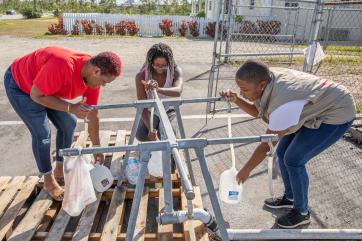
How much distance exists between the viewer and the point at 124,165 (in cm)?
311

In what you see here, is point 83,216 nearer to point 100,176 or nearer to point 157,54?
point 100,176

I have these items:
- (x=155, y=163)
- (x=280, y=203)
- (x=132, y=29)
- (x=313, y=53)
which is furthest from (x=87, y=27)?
(x=280, y=203)

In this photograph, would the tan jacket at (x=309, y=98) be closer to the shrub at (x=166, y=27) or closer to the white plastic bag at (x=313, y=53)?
the white plastic bag at (x=313, y=53)

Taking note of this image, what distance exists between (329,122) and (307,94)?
0.36 metres

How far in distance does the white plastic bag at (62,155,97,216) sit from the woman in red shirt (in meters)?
0.58

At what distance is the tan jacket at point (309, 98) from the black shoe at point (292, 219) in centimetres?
88

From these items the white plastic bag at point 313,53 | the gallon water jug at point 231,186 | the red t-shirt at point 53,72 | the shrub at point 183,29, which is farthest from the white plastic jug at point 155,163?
the shrub at point 183,29

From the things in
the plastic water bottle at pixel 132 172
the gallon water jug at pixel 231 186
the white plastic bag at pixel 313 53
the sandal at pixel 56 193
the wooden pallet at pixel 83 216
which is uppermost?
the white plastic bag at pixel 313 53

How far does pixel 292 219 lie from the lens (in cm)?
299

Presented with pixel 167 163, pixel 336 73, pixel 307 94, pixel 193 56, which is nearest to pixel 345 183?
pixel 307 94

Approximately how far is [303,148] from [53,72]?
2027 millimetres

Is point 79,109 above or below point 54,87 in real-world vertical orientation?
below

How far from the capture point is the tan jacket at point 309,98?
238 cm

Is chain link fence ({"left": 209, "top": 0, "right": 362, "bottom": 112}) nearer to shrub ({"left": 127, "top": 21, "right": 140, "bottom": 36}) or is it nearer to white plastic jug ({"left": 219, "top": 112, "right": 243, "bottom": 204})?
white plastic jug ({"left": 219, "top": 112, "right": 243, "bottom": 204})
